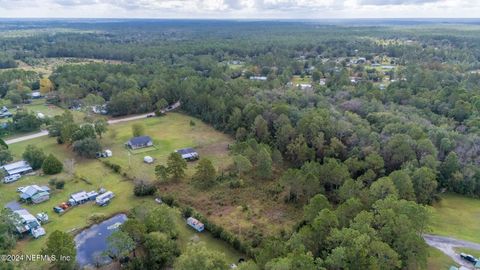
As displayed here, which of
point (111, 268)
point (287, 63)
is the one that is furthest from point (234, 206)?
point (287, 63)

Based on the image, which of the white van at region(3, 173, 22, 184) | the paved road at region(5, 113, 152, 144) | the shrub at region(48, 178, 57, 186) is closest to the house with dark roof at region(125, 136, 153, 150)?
the shrub at region(48, 178, 57, 186)

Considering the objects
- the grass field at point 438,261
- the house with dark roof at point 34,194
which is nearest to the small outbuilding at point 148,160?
the house with dark roof at point 34,194

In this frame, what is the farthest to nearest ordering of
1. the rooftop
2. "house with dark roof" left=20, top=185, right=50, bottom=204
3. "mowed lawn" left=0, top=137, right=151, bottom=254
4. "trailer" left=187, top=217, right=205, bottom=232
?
the rooftop, "house with dark roof" left=20, top=185, right=50, bottom=204, "mowed lawn" left=0, top=137, right=151, bottom=254, "trailer" left=187, top=217, right=205, bottom=232

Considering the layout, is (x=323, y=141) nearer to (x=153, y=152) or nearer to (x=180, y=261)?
(x=153, y=152)

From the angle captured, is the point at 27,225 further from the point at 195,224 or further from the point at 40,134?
the point at 40,134

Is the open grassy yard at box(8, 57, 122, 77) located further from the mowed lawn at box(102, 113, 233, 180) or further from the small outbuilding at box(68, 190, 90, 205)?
the small outbuilding at box(68, 190, 90, 205)

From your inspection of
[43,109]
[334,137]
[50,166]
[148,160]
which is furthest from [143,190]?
[43,109]

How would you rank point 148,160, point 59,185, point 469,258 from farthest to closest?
point 148,160, point 59,185, point 469,258
